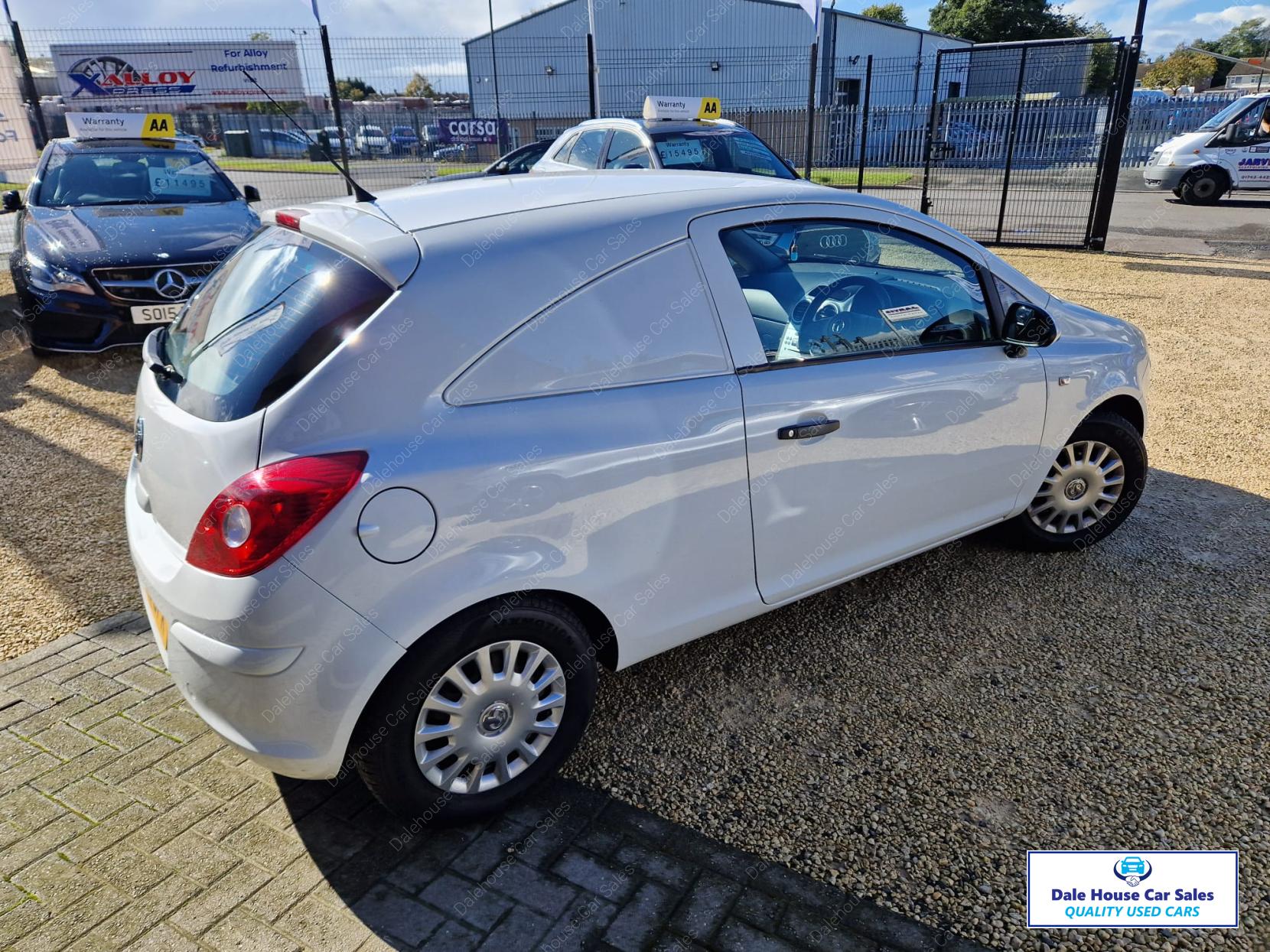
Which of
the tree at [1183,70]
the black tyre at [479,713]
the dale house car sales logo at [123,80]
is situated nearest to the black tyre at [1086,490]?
the black tyre at [479,713]

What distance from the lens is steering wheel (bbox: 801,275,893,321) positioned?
3.23 m

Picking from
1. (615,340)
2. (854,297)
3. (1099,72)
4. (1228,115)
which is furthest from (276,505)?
(1099,72)

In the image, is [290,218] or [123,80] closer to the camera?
[290,218]

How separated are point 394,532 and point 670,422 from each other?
0.89 meters

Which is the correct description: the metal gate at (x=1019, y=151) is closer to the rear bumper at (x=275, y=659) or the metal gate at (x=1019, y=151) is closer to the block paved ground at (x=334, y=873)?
the block paved ground at (x=334, y=873)

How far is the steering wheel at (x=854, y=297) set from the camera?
3.23 m

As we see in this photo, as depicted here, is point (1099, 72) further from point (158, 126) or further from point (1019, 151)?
point (158, 126)

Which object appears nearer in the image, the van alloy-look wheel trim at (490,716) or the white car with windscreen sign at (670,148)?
the van alloy-look wheel trim at (490,716)

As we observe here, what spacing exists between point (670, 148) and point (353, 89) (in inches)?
367

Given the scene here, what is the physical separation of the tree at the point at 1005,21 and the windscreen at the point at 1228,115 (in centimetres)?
4391

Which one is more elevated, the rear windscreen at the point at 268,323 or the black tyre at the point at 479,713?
the rear windscreen at the point at 268,323

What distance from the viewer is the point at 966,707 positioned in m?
3.14

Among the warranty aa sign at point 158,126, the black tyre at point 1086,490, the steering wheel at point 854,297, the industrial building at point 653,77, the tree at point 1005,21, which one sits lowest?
the black tyre at point 1086,490

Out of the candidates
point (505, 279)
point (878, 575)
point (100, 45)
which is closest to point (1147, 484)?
point (878, 575)
